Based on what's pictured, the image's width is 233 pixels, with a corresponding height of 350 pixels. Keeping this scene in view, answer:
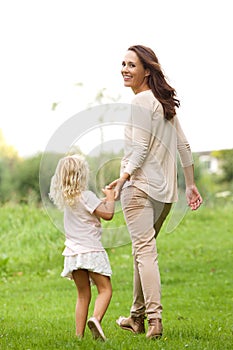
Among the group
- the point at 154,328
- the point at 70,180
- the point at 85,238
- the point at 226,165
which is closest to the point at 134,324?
the point at 154,328

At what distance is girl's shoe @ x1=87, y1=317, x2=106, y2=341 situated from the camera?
5043 mm

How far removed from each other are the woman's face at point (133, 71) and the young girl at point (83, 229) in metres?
0.69

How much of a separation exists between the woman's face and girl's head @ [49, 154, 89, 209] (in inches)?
26.9

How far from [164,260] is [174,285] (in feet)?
7.31

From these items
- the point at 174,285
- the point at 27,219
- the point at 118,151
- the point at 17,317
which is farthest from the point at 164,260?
the point at 118,151

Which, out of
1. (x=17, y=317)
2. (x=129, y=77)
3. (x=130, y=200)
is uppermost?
(x=129, y=77)

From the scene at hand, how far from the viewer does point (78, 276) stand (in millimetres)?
5293

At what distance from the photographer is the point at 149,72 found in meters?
5.55

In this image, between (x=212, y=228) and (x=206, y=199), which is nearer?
(x=212, y=228)

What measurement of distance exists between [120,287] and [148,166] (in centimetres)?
516

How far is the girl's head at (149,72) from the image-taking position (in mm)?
5504

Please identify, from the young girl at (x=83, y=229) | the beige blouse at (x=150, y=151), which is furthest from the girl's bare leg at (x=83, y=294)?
the beige blouse at (x=150, y=151)

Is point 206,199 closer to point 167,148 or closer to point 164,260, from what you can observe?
point 164,260

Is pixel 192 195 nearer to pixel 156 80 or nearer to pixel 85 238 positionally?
pixel 156 80
